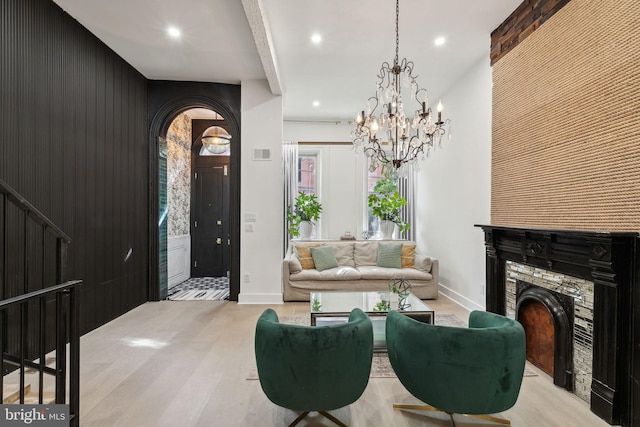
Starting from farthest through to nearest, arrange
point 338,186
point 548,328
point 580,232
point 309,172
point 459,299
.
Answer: point 309,172
point 338,186
point 459,299
point 548,328
point 580,232

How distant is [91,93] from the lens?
3721mm

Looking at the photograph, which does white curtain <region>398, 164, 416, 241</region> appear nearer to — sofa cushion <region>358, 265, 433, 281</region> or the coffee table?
sofa cushion <region>358, 265, 433, 281</region>

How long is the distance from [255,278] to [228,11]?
A: 3349 mm

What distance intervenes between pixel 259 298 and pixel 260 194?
1521mm

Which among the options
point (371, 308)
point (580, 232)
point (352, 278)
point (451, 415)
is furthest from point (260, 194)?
point (580, 232)

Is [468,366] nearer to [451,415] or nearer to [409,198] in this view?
[451,415]

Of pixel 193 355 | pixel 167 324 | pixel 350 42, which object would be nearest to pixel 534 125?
pixel 350 42

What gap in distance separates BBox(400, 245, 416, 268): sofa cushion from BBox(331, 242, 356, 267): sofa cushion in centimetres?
84

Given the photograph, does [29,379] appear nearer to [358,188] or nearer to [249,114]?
[249,114]

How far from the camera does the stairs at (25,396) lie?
2.28 m

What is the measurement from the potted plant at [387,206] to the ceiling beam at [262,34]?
2.94 metres

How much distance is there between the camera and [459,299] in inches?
188

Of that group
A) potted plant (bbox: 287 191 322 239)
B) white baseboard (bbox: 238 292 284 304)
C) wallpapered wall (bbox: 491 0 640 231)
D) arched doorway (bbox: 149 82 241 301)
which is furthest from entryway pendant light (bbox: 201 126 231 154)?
wallpapered wall (bbox: 491 0 640 231)

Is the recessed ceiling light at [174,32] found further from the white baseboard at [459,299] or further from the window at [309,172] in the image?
the white baseboard at [459,299]
